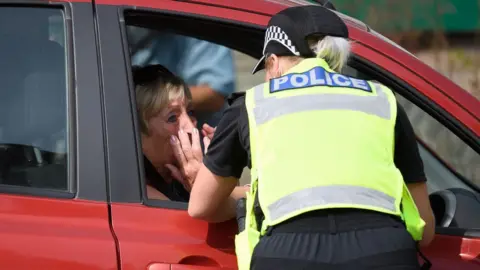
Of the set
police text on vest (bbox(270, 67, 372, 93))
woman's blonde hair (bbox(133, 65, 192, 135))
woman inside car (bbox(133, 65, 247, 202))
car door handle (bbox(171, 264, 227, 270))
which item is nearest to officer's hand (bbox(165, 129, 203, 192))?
woman inside car (bbox(133, 65, 247, 202))

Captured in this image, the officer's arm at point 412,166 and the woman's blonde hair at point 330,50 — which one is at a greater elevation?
the woman's blonde hair at point 330,50

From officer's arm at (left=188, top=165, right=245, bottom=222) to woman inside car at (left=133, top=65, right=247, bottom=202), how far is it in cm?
32

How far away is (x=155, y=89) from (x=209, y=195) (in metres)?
0.82

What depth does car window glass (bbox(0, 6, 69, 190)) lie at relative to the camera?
2.61 m

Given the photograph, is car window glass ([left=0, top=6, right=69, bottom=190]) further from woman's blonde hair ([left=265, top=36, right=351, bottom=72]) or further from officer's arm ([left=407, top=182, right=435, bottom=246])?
officer's arm ([left=407, top=182, right=435, bottom=246])

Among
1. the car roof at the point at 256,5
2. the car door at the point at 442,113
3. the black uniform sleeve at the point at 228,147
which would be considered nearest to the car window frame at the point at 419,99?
the car door at the point at 442,113

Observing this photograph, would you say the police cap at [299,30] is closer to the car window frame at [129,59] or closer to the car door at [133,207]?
the car window frame at [129,59]

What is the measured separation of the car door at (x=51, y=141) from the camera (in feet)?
8.03

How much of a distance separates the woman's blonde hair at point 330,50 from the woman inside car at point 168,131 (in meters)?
0.68

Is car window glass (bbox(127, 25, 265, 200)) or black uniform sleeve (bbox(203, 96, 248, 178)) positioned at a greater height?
car window glass (bbox(127, 25, 265, 200))

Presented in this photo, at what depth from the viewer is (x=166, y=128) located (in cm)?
319

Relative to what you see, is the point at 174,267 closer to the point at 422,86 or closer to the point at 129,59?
the point at 129,59

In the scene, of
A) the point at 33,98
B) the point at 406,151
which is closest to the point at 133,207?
the point at 33,98

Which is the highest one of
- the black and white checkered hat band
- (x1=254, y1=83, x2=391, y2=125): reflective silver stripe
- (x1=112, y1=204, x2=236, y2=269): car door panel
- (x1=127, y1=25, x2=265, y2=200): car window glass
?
(x1=127, y1=25, x2=265, y2=200): car window glass
